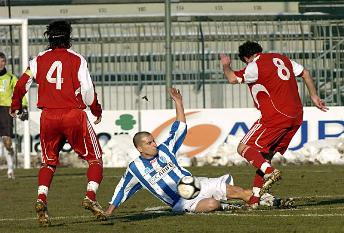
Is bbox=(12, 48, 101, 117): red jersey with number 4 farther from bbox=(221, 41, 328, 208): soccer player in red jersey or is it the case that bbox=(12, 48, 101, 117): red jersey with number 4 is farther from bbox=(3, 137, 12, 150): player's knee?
bbox=(3, 137, 12, 150): player's knee

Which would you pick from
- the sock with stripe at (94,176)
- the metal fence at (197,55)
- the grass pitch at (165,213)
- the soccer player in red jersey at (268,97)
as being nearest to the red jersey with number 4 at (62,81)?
the sock with stripe at (94,176)

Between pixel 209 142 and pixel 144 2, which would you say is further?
pixel 144 2

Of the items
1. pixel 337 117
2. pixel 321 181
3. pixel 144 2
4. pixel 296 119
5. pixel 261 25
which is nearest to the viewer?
pixel 296 119

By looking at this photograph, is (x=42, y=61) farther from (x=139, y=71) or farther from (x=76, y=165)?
(x=139, y=71)

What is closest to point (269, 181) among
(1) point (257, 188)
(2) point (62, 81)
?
(1) point (257, 188)

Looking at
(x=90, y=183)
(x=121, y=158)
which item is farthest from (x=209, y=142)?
(x=90, y=183)

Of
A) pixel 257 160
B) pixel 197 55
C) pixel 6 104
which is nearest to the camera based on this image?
pixel 257 160

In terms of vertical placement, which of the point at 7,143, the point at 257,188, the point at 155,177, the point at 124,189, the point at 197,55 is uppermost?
the point at 197,55

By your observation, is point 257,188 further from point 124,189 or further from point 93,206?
point 93,206

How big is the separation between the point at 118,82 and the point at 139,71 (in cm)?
62

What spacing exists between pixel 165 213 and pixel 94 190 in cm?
137

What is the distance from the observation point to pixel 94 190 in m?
12.1

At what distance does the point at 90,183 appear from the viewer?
12148 millimetres

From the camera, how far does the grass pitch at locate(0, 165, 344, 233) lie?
11438 millimetres
